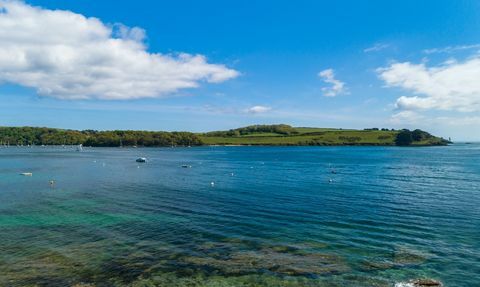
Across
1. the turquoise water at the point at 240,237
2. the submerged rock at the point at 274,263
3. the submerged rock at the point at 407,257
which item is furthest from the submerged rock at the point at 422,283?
the submerged rock at the point at 274,263

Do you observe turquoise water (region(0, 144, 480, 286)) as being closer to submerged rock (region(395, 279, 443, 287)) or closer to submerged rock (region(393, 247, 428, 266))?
submerged rock (region(393, 247, 428, 266))

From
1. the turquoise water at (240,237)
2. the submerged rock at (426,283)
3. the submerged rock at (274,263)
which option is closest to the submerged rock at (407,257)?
the turquoise water at (240,237)

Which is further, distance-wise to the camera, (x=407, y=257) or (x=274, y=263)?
(x=407, y=257)

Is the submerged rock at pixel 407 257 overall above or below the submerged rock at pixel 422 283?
above

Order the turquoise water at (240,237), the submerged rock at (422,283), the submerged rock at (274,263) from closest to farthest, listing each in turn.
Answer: the submerged rock at (422,283) → the turquoise water at (240,237) → the submerged rock at (274,263)

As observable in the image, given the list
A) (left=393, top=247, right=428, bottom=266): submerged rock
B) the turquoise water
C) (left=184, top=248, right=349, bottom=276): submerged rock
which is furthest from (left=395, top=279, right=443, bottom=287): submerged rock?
(left=184, top=248, right=349, bottom=276): submerged rock

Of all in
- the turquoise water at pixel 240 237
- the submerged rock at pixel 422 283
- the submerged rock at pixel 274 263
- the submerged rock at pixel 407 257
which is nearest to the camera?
the submerged rock at pixel 422 283

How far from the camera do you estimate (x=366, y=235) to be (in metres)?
36.3

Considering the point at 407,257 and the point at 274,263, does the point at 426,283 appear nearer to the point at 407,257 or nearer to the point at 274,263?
the point at 407,257

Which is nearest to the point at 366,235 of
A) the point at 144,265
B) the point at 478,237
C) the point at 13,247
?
the point at 478,237

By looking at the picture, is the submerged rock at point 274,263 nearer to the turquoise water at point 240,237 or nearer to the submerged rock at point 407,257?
the turquoise water at point 240,237

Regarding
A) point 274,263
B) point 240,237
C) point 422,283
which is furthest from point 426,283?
point 240,237

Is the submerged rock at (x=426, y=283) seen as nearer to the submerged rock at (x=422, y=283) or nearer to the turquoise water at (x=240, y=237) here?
the submerged rock at (x=422, y=283)

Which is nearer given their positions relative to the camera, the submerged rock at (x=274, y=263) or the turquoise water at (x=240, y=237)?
the turquoise water at (x=240, y=237)
